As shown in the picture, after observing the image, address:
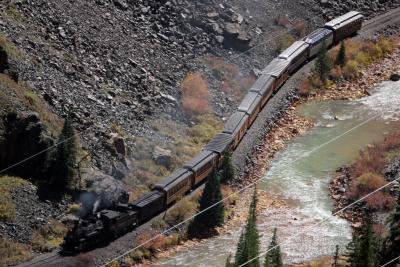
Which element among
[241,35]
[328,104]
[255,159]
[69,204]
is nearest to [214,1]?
[241,35]

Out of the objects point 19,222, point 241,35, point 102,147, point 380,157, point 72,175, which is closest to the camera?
point 19,222

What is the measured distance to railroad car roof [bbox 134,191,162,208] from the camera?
5141 cm

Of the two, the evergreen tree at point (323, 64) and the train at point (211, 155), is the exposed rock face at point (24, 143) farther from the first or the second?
the evergreen tree at point (323, 64)

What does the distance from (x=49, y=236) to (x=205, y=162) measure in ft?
43.4

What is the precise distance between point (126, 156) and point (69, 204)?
23.6 feet

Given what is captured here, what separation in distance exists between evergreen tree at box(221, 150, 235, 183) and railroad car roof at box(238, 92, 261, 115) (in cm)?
708

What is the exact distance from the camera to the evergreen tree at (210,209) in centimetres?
5266

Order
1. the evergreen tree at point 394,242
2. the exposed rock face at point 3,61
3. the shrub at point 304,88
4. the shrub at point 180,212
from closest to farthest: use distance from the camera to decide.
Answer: the evergreen tree at point 394,242 → the shrub at point 180,212 → the exposed rock face at point 3,61 → the shrub at point 304,88

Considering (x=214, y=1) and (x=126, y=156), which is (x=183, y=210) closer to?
(x=126, y=156)

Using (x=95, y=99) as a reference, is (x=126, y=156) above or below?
below

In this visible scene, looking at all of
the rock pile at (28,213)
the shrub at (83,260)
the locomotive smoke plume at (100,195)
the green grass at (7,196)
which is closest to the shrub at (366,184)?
the locomotive smoke plume at (100,195)

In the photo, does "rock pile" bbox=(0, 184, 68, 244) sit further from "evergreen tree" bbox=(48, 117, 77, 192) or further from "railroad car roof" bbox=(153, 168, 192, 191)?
"railroad car roof" bbox=(153, 168, 192, 191)

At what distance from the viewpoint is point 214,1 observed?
77.8 metres

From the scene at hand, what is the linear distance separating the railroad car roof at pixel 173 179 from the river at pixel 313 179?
4.57 metres
